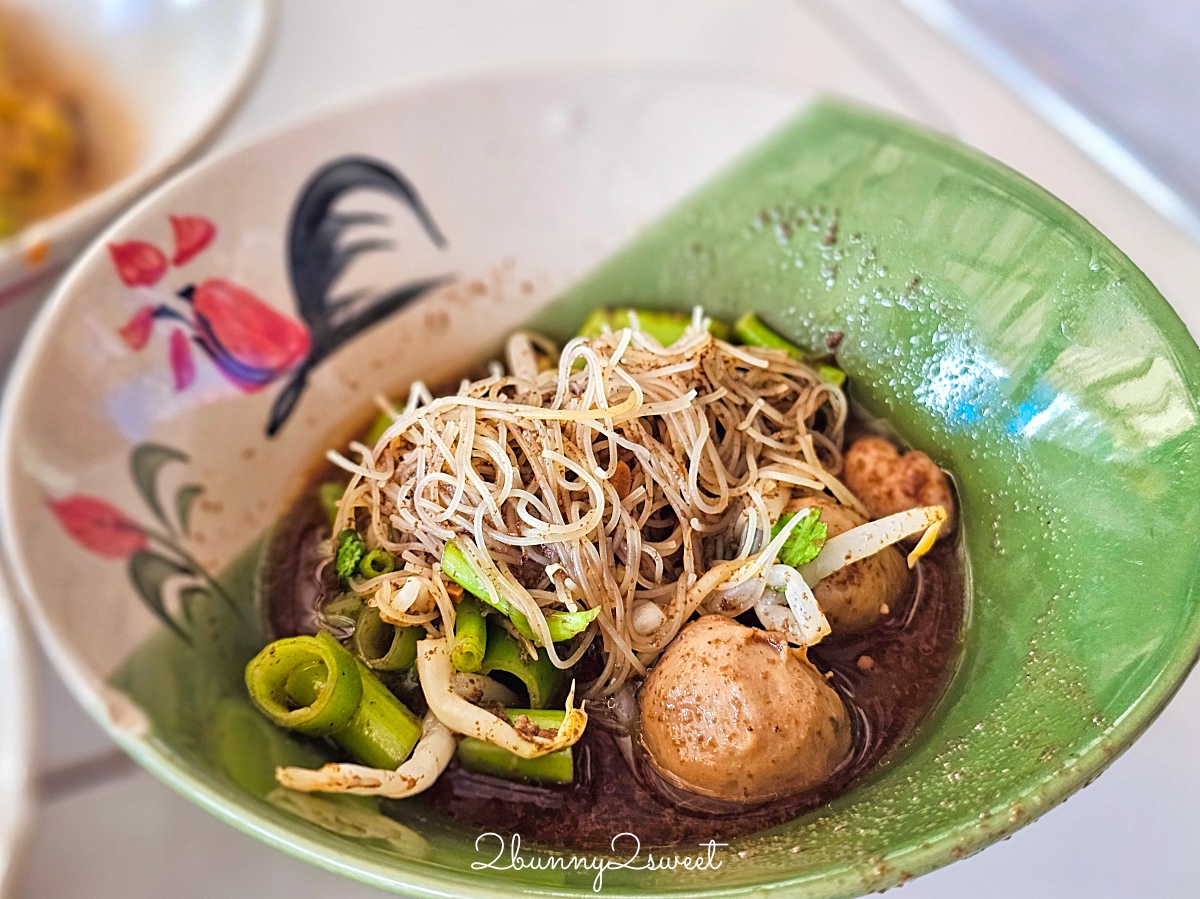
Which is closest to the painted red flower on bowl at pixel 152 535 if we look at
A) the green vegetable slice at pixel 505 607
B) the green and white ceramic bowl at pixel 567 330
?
the green and white ceramic bowl at pixel 567 330

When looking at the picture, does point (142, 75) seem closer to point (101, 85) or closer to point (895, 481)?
point (101, 85)

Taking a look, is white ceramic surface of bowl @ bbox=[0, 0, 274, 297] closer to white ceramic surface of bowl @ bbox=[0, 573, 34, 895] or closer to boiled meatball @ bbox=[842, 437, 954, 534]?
white ceramic surface of bowl @ bbox=[0, 573, 34, 895]

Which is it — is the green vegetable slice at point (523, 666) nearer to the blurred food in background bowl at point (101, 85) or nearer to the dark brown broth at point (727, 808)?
the dark brown broth at point (727, 808)

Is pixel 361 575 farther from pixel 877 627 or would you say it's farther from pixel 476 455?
pixel 877 627

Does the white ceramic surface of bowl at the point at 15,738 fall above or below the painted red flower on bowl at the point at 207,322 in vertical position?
below

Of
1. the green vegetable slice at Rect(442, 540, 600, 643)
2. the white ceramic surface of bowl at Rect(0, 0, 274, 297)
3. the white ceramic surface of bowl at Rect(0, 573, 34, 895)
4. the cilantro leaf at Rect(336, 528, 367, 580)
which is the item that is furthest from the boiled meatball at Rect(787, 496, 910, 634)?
the white ceramic surface of bowl at Rect(0, 0, 274, 297)

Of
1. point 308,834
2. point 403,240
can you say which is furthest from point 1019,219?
point 308,834

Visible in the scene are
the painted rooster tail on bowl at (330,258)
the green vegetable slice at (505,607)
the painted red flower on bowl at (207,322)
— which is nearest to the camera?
the green vegetable slice at (505,607)
